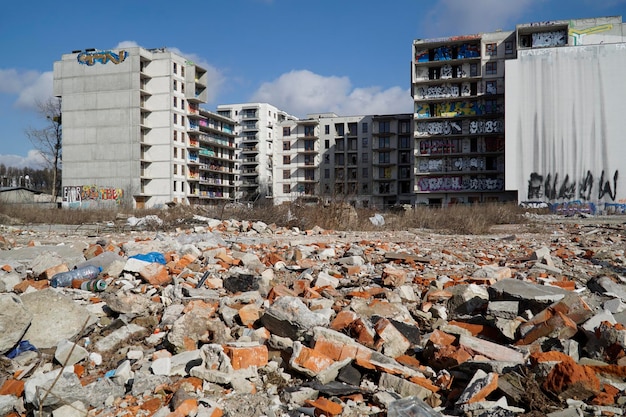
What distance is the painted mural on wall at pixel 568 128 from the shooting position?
144 ft

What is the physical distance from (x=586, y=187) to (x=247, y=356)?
47.4m

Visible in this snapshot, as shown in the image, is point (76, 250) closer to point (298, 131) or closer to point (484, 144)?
point (484, 144)

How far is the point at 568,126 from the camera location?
44594mm

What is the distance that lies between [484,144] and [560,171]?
32.9 feet

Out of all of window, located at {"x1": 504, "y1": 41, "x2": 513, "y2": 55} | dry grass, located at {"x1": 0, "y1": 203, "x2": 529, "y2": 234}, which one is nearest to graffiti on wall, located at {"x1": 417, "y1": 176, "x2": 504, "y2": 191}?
window, located at {"x1": 504, "y1": 41, "x2": 513, "y2": 55}

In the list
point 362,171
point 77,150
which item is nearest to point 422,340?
point 77,150

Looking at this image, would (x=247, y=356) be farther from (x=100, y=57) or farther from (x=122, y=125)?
(x=100, y=57)

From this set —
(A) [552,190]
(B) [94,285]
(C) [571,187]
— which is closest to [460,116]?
(A) [552,190]

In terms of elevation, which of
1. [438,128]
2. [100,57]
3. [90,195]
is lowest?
[90,195]

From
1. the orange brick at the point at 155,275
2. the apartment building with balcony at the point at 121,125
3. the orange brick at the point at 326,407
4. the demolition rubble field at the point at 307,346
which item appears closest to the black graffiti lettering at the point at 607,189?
the demolition rubble field at the point at 307,346

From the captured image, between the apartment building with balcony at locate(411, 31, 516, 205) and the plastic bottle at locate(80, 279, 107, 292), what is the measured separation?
49.9 metres

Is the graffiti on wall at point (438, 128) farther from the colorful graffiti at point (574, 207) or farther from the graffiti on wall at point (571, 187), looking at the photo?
the colorful graffiti at point (574, 207)

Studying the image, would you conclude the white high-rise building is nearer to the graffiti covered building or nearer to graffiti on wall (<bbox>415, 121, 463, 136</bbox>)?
graffiti on wall (<bbox>415, 121, 463, 136</bbox>)

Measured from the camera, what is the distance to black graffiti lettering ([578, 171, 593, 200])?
43875 millimetres
